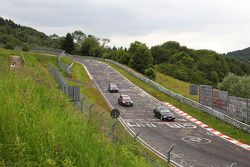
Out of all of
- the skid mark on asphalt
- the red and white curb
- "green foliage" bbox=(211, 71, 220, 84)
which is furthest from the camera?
"green foliage" bbox=(211, 71, 220, 84)

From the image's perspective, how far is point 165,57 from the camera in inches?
7062

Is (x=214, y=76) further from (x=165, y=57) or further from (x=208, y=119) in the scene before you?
(x=208, y=119)

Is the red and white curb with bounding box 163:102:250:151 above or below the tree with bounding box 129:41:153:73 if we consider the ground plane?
below

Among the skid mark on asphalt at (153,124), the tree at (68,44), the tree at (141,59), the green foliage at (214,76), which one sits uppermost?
the tree at (68,44)

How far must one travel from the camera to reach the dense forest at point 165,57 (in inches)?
4267

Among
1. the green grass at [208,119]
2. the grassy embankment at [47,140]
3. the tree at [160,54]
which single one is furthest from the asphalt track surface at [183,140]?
the tree at [160,54]

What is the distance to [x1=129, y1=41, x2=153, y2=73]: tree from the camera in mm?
104444

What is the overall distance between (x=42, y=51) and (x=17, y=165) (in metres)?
97.7

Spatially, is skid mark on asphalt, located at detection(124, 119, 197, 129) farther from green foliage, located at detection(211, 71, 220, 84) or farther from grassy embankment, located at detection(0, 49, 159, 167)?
green foliage, located at detection(211, 71, 220, 84)

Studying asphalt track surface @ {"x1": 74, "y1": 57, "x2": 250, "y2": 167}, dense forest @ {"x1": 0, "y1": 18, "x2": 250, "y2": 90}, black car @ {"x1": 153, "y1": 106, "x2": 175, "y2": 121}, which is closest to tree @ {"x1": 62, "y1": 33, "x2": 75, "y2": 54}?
dense forest @ {"x1": 0, "y1": 18, "x2": 250, "y2": 90}

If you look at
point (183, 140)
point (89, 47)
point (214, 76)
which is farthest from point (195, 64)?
point (183, 140)

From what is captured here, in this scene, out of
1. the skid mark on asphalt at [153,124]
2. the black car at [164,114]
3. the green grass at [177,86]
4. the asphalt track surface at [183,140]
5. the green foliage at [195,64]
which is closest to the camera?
→ the asphalt track surface at [183,140]

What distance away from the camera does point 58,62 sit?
83688 mm

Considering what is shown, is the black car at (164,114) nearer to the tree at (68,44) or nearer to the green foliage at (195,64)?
the green foliage at (195,64)
